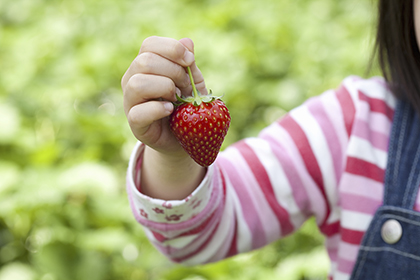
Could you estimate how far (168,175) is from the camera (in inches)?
28.5

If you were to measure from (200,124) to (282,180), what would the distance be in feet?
1.14

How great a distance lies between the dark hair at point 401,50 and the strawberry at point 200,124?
1.51ft

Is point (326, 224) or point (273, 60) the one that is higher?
point (273, 60)

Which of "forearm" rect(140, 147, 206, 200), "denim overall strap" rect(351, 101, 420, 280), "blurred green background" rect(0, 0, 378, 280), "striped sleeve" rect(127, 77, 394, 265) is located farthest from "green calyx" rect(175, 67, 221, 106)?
"blurred green background" rect(0, 0, 378, 280)

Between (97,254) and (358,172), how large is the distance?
2.40 feet

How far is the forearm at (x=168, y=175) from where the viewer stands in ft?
2.34

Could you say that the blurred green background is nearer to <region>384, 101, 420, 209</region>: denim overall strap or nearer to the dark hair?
the dark hair

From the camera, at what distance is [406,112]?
89cm

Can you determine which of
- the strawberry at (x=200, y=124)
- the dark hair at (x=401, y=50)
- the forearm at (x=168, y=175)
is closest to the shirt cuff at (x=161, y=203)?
the forearm at (x=168, y=175)

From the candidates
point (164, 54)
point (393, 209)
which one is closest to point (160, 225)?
point (164, 54)

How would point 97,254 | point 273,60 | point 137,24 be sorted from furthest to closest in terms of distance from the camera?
point 137,24 → point 273,60 → point 97,254

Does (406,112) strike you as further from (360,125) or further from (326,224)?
(326,224)

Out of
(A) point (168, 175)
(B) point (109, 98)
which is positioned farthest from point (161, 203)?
(B) point (109, 98)

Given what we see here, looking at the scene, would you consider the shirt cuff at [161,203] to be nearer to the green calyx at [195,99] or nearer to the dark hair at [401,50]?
the green calyx at [195,99]
